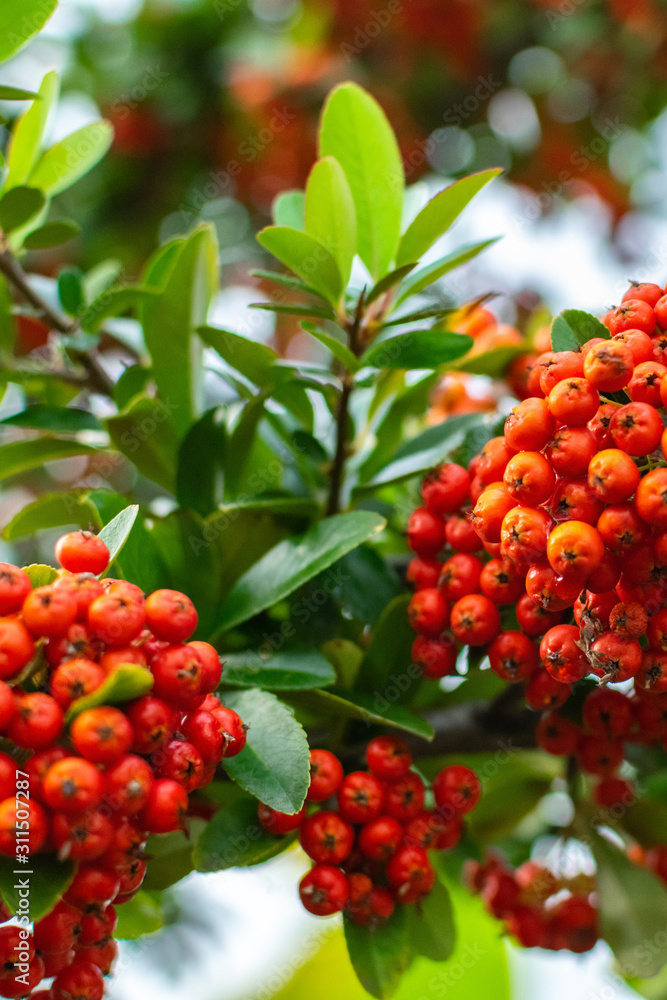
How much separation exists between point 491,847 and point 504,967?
742 mm

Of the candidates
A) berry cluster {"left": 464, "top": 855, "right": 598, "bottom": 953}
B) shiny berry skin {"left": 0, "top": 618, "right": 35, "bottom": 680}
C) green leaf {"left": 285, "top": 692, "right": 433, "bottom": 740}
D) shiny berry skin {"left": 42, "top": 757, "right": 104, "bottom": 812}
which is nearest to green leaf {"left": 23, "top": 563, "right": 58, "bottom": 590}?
shiny berry skin {"left": 0, "top": 618, "right": 35, "bottom": 680}

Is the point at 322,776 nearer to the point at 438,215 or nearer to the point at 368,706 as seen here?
the point at 368,706

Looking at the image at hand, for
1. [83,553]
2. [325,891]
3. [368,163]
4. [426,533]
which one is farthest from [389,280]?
[325,891]

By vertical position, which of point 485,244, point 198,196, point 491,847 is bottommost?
point 491,847

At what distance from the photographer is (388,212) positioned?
4.36 ft

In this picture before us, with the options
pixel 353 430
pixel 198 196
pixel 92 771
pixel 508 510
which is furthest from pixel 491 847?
pixel 198 196

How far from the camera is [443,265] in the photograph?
50.3 inches

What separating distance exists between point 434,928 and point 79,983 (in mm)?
503

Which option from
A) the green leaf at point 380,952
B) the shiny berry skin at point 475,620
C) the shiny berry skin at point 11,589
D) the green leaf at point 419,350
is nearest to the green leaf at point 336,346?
the green leaf at point 419,350

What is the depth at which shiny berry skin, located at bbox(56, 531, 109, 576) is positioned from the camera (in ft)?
3.15

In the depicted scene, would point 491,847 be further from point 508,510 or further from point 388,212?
point 388,212

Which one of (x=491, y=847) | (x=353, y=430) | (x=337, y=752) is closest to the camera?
(x=337, y=752)

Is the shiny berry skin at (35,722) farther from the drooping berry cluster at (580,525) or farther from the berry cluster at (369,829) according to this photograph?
the drooping berry cluster at (580,525)

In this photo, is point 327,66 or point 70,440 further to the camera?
point 327,66
